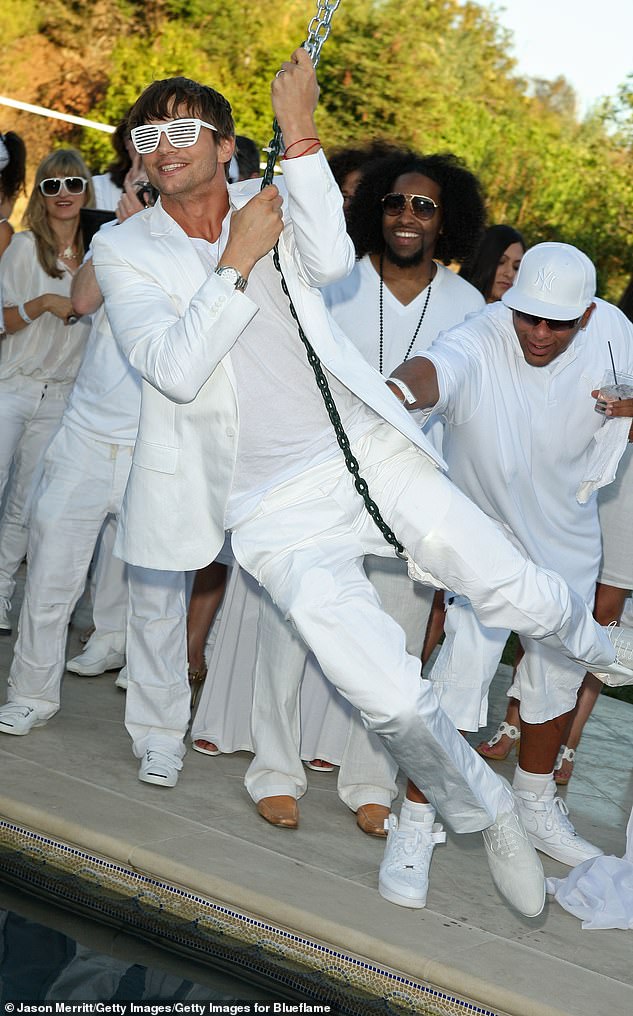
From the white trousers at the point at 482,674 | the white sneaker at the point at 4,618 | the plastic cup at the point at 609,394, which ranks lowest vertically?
the white sneaker at the point at 4,618

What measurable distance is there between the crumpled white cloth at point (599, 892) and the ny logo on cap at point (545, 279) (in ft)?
5.90

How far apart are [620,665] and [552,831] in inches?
28.2

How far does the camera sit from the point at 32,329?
6176mm

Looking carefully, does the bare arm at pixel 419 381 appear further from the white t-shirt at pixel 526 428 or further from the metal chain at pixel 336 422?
the metal chain at pixel 336 422

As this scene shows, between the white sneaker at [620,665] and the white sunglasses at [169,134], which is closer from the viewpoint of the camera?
the white sunglasses at [169,134]

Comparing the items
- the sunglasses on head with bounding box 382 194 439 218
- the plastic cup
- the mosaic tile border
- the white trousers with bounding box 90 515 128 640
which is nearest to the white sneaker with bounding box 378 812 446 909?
the mosaic tile border

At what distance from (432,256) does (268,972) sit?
9.58ft

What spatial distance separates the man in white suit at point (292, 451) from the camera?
352 cm

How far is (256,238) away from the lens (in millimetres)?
3586

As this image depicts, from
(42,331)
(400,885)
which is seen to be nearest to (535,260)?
(400,885)

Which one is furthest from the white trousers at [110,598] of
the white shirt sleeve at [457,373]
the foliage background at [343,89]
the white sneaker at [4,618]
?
the foliage background at [343,89]

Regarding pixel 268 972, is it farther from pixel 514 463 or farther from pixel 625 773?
pixel 625 773

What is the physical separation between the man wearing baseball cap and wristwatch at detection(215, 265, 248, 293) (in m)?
0.79

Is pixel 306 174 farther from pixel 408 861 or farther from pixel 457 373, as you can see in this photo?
pixel 408 861
